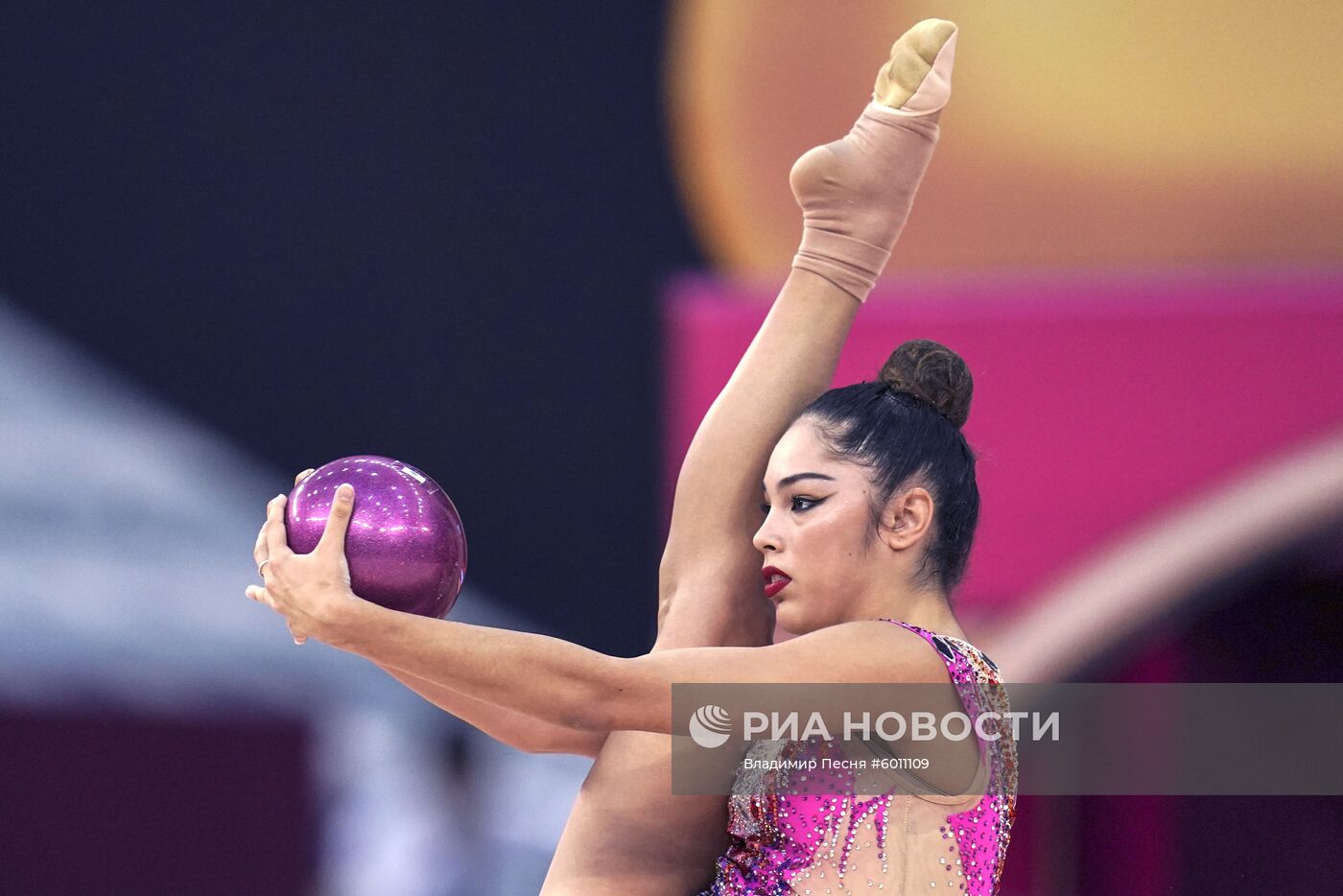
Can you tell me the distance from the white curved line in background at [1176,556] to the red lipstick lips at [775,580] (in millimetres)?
1849

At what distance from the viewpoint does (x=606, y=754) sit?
2166mm

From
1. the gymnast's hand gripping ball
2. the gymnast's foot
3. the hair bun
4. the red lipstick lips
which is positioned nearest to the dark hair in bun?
the hair bun

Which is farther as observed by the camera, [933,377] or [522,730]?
[522,730]

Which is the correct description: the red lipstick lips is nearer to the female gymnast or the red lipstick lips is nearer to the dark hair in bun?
the female gymnast

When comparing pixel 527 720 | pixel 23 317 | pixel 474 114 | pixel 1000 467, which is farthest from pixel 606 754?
pixel 23 317

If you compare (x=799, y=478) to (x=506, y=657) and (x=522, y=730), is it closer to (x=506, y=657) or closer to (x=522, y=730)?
(x=506, y=657)

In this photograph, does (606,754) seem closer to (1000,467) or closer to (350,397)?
(1000,467)

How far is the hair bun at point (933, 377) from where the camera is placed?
2.03 meters

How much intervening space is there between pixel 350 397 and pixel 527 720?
85.0 inches

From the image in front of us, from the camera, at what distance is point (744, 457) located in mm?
2172

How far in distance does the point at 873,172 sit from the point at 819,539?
0.65 metres

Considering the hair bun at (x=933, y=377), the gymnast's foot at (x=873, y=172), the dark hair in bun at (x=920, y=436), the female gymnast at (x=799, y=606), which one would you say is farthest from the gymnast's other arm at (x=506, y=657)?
the gymnast's foot at (x=873, y=172)

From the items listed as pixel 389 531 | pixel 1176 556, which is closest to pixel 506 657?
pixel 389 531

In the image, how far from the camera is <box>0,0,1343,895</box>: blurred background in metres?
3.76
